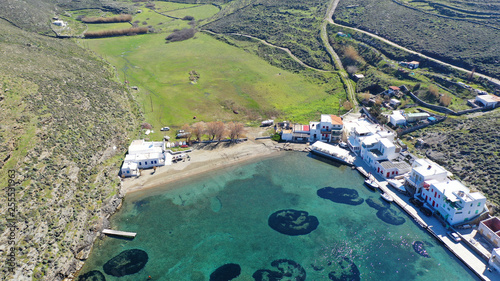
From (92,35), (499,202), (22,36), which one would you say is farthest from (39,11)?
(499,202)

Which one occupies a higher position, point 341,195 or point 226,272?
point 341,195

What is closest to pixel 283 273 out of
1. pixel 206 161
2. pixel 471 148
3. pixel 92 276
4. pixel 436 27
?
pixel 92 276

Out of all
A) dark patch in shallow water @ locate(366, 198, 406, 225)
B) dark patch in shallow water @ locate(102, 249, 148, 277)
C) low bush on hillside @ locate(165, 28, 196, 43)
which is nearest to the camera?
dark patch in shallow water @ locate(102, 249, 148, 277)

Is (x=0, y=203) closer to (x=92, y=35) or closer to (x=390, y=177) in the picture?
(x=390, y=177)

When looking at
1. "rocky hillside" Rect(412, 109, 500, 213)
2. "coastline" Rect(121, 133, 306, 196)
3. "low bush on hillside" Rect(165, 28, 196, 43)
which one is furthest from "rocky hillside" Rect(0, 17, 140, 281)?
"rocky hillside" Rect(412, 109, 500, 213)

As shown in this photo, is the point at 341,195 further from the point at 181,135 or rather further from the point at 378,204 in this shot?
the point at 181,135

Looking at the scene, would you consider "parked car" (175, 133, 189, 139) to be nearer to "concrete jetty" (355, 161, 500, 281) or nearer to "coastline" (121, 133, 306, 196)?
"coastline" (121, 133, 306, 196)
